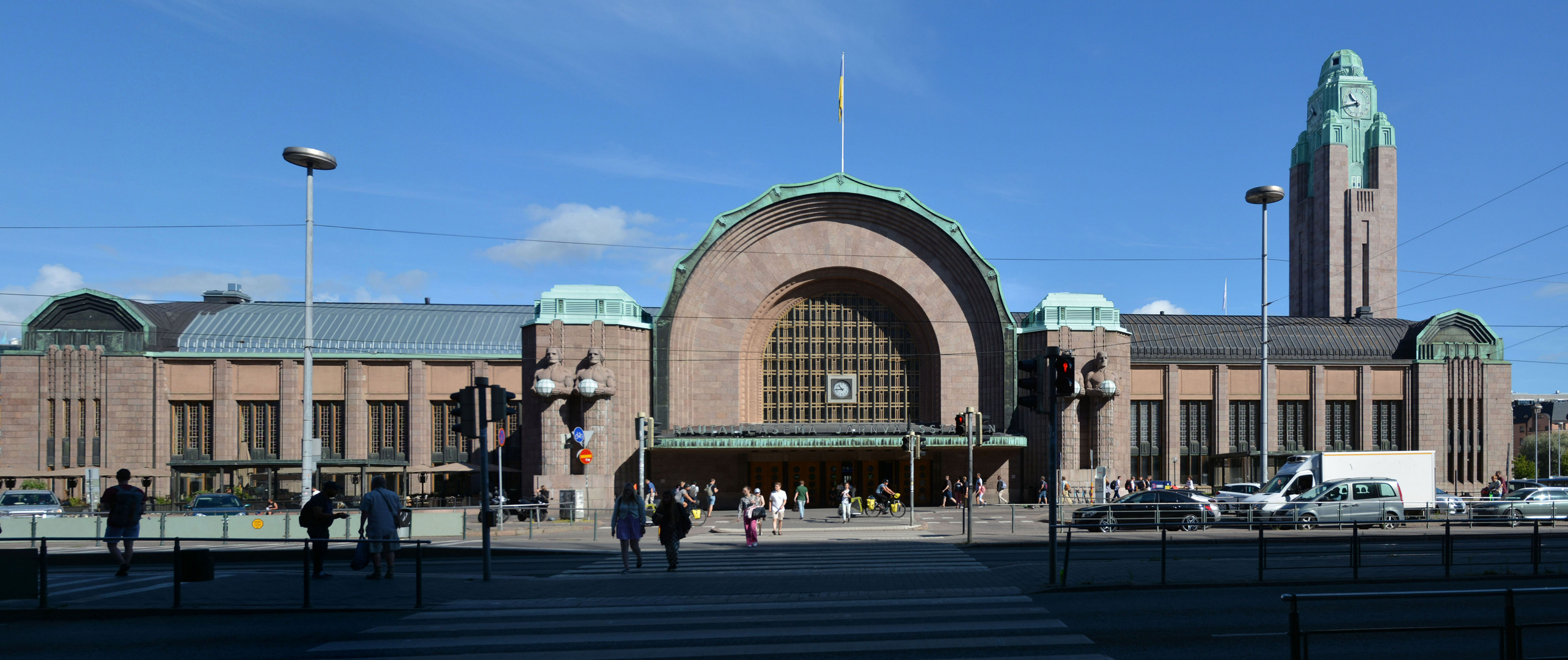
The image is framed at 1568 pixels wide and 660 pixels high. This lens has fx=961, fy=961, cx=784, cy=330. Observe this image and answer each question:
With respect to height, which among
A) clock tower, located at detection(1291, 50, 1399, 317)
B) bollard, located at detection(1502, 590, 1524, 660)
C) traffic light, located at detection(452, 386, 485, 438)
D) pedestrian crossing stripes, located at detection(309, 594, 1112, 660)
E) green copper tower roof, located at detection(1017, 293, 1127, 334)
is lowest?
pedestrian crossing stripes, located at detection(309, 594, 1112, 660)

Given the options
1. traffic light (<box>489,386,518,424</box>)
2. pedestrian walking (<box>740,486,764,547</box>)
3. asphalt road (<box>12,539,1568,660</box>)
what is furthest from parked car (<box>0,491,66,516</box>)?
pedestrian walking (<box>740,486,764,547</box>)

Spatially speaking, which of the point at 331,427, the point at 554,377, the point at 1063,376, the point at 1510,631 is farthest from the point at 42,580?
the point at 331,427

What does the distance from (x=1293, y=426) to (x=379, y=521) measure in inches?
1692

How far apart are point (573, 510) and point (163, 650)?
20.3m

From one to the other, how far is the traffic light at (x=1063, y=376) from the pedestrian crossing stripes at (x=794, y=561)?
3.83 meters

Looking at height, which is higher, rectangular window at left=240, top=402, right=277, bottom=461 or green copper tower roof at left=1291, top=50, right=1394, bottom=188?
green copper tower roof at left=1291, top=50, right=1394, bottom=188

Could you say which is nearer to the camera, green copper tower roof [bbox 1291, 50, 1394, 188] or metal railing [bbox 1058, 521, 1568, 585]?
metal railing [bbox 1058, 521, 1568, 585]

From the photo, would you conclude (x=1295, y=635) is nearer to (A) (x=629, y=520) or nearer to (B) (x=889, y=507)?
(A) (x=629, y=520)

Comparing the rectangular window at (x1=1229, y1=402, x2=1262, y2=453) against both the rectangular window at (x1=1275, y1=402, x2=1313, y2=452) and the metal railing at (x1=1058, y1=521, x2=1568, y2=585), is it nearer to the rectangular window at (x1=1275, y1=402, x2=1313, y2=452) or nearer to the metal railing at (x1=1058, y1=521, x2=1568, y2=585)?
the rectangular window at (x1=1275, y1=402, x2=1313, y2=452)

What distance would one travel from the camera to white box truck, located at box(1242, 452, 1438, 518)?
30.2 m

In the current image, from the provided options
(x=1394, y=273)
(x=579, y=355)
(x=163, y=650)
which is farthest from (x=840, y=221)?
(x=1394, y=273)

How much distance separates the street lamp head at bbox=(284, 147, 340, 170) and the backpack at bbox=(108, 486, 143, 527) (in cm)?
1108

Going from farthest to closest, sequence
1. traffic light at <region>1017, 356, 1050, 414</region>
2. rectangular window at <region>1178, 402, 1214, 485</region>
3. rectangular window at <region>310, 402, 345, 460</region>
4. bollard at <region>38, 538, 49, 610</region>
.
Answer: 1. rectangular window at <region>1178, 402, 1214, 485</region>
2. rectangular window at <region>310, 402, 345, 460</region>
3. traffic light at <region>1017, 356, 1050, 414</region>
4. bollard at <region>38, 538, 49, 610</region>

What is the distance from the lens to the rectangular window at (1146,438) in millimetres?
44969
